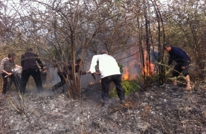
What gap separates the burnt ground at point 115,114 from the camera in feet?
18.4

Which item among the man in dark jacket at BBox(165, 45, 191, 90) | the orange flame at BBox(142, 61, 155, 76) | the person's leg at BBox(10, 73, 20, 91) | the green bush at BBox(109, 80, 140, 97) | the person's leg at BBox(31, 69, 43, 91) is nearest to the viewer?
the man in dark jacket at BBox(165, 45, 191, 90)

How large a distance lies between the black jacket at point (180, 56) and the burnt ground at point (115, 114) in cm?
81

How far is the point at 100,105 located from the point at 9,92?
3773 millimetres

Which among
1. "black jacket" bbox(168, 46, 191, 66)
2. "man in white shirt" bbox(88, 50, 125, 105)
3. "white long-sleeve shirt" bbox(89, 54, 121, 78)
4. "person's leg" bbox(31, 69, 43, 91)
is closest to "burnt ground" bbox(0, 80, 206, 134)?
"man in white shirt" bbox(88, 50, 125, 105)

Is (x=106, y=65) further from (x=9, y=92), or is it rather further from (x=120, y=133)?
(x=9, y=92)

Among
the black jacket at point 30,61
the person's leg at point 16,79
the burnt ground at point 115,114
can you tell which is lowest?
the burnt ground at point 115,114

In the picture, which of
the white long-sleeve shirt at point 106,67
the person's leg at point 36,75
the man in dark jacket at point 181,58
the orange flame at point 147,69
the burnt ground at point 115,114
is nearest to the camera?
the burnt ground at point 115,114

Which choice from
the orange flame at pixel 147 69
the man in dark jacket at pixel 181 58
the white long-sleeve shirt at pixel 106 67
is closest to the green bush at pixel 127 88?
the orange flame at pixel 147 69

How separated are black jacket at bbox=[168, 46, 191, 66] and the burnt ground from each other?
0.81 m

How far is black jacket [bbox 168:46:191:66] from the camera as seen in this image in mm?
7082

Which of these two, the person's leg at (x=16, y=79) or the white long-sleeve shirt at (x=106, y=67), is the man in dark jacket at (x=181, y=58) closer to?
the white long-sleeve shirt at (x=106, y=67)

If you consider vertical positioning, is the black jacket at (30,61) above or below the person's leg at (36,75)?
above

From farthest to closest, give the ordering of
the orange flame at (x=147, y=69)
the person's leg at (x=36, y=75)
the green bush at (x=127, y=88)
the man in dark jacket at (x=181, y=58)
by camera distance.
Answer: the person's leg at (x=36, y=75) → the orange flame at (x=147, y=69) → the green bush at (x=127, y=88) → the man in dark jacket at (x=181, y=58)

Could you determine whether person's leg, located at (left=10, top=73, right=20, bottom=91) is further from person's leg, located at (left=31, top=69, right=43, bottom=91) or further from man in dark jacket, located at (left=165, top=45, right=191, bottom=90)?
man in dark jacket, located at (left=165, top=45, right=191, bottom=90)
